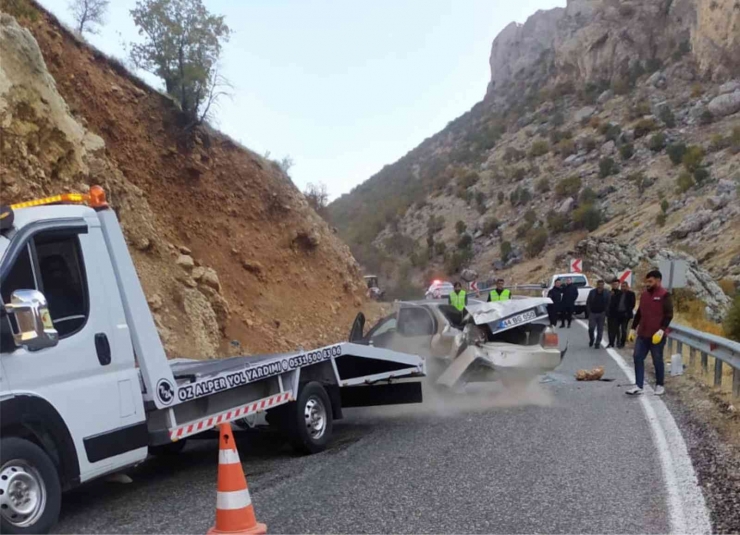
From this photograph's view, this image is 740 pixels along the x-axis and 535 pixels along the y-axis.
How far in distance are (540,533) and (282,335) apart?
13.6 meters

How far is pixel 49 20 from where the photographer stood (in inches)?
637

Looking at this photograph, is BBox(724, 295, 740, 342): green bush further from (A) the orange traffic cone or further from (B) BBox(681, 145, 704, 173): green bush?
(B) BBox(681, 145, 704, 173): green bush

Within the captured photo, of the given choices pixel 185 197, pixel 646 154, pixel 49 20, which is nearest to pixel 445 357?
pixel 185 197

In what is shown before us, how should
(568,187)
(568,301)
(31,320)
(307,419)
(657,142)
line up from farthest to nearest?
(568,187) < (657,142) < (568,301) < (307,419) < (31,320)

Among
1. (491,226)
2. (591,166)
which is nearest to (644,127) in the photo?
(591,166)

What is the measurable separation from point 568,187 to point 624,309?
4219 centimetres

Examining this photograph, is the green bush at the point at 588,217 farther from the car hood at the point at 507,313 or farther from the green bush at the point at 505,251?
the car hood at the point at 507,313

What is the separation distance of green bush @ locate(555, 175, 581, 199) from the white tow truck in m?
53.6

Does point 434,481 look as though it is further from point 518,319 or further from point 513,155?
point 513,155

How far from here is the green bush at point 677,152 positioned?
51250 mm

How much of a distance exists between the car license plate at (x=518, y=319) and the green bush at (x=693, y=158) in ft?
133

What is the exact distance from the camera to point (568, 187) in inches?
2290

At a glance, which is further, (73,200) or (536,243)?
(536,243)

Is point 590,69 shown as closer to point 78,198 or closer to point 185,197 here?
point 185,197
